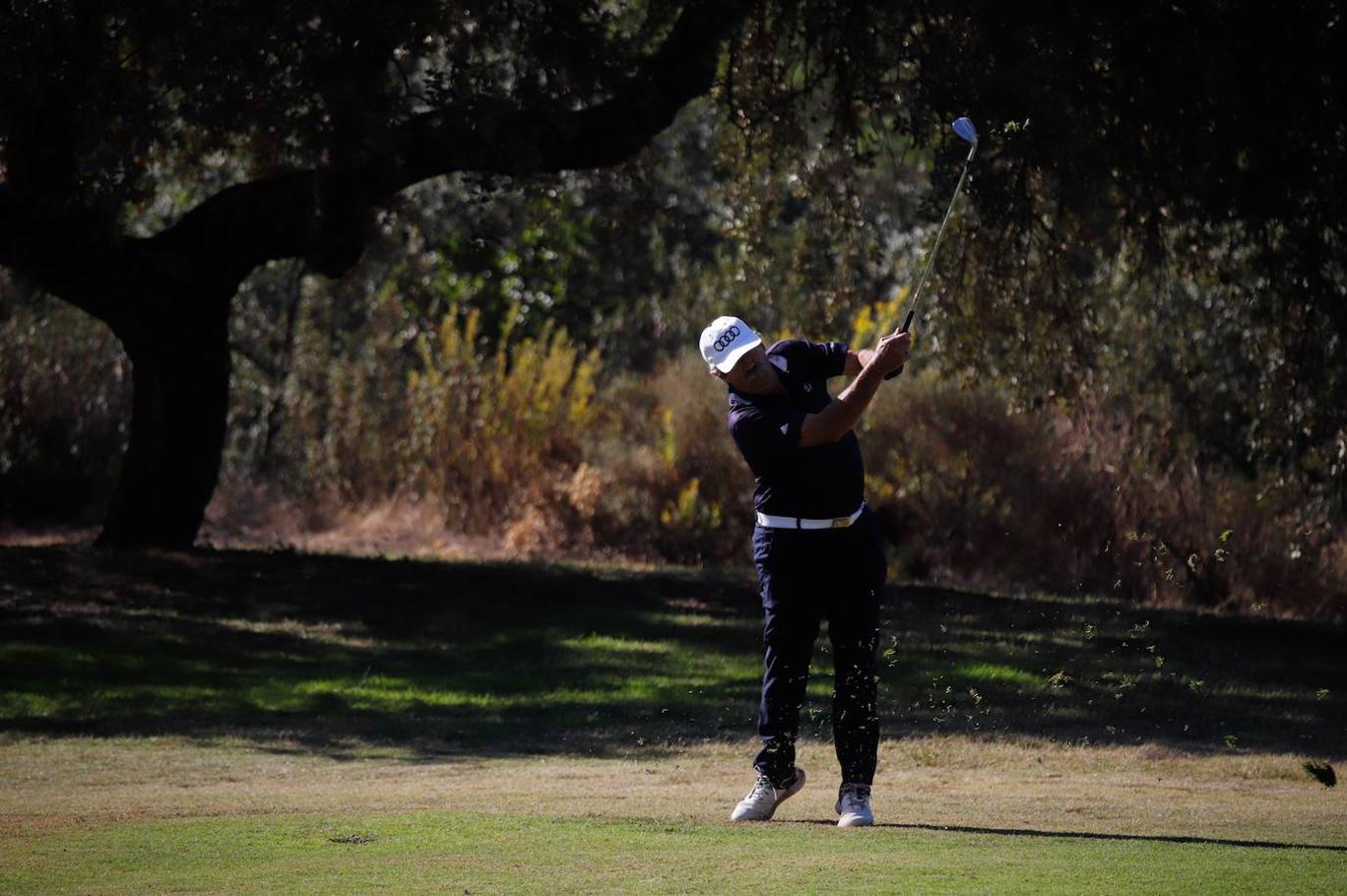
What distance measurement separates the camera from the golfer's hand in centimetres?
756

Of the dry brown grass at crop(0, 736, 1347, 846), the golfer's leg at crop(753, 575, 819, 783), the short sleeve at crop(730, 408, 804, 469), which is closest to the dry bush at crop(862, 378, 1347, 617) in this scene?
the dry brown grass at crop(0, 736, 1347, 846)

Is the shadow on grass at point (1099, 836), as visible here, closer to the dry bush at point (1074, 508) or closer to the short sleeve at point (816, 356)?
the short sleeve at point (816, 356)

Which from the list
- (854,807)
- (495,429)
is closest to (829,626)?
(854,807)

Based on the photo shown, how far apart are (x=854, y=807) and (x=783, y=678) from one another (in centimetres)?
62

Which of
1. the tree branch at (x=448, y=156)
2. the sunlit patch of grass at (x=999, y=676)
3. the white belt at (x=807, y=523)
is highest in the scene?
the tree branch at (x=448, y=156)

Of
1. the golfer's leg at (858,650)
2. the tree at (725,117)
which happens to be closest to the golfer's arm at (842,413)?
the golfer's leg at (858,650)

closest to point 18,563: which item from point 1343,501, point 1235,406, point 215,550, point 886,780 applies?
point 215,550

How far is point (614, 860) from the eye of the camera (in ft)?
22.1

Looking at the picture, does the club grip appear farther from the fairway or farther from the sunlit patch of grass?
the sunlit patch of grass

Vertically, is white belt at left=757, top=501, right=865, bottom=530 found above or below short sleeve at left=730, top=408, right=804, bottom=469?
below

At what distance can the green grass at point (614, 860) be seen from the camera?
6.26m

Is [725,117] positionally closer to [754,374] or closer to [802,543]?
[754,374]

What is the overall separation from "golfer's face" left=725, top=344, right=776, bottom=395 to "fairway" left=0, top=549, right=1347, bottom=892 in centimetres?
179

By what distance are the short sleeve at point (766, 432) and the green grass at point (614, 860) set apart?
1514 millimetres
